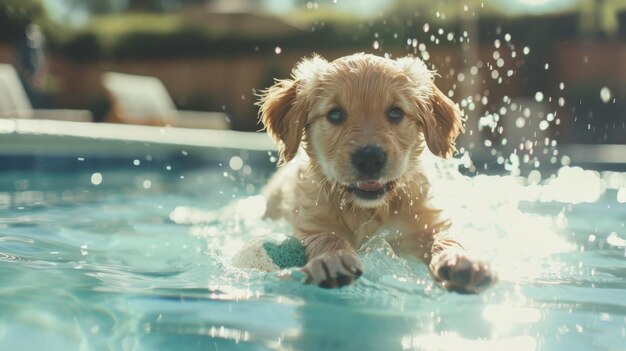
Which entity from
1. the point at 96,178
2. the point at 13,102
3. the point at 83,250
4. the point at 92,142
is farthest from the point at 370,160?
the point at 13,102

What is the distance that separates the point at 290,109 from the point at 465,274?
1.36 metres

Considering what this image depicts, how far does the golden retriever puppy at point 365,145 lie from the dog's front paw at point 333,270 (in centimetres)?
22

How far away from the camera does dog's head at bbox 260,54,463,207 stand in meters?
3.16

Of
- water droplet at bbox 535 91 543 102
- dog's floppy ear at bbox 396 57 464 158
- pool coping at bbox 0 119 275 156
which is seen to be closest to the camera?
dog's floppy ear at bbox 396 57 464 158

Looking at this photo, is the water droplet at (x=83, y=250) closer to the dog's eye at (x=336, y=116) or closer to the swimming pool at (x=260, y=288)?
the swimming pool at (x=260, y=288)

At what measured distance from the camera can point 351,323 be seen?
2.37m

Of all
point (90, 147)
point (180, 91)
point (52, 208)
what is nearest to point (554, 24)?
point (180, 91)

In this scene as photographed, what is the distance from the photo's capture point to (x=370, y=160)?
3092 millimetres

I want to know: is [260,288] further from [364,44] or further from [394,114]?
[364,44]

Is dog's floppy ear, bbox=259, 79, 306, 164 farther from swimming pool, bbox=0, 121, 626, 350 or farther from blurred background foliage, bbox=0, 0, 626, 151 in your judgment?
blurred background foliage, bbox=0, 0, 626, 151

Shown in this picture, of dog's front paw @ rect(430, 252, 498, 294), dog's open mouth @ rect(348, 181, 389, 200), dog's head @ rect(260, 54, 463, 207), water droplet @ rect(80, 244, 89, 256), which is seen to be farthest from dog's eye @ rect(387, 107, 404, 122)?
water droplet @ rect(80, 244, 89, 256)

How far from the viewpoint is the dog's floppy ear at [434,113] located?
11.7 ft

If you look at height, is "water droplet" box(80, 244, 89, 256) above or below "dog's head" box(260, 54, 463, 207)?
below

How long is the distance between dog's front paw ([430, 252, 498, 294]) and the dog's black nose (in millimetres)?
513
